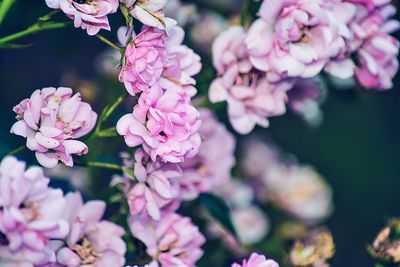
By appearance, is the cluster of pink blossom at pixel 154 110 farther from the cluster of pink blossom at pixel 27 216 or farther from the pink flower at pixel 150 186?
the cluster of pink blossom at pixel 27 216

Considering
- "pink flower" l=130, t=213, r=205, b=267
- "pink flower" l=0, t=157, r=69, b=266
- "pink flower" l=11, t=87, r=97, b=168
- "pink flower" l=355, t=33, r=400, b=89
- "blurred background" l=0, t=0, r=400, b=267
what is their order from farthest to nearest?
"blurred background" l=0, t=0, r=400, b=267 → "pink flower" l=355, t=33, r=400, b=89 → "pink flower" l=130, t=213, r=205, b=267 → "pink flower" l=11, t=87, r=97, b=168 → "pink flower" l=0, t=157, r=69, b=266

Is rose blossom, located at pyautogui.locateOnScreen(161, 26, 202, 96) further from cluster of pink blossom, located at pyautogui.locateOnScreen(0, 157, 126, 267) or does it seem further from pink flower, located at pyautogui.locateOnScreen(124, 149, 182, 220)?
cluster of pink blossom, located at pyautogui.locateOnScreen(0, 157, 126, 267)

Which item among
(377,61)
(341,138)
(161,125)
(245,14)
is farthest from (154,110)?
(341,138)

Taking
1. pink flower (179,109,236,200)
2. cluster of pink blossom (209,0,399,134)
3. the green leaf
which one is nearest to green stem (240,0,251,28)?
cluster of pink blossom (209,0,399,134)

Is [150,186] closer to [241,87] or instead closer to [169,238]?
[169,238]

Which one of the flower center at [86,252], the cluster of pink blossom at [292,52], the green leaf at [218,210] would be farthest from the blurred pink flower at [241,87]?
the flower center at [86,252]

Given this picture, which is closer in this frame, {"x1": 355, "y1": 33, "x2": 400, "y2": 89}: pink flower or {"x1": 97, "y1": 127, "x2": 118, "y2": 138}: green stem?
{"x1": 97, "y1": 127, "x2": 118, "y2": 138}: green stem

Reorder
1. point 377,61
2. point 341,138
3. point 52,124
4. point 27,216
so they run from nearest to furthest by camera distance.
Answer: point 27,216 < point 52,124 < point 377,61 < point 341,138
